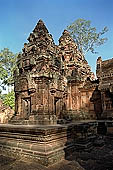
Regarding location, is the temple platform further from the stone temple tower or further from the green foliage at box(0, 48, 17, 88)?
the green foliage at box(0, 48, 17, 88)

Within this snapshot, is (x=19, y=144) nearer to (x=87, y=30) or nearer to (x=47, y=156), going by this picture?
(x=47, y=156)

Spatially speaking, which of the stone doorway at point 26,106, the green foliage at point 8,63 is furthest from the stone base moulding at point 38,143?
the green foliage at point 8,63

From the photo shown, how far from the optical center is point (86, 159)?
12.9ft

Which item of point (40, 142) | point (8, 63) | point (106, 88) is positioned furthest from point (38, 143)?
point (8, 63)

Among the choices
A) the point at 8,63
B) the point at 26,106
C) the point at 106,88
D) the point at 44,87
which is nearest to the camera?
the point at 44,87

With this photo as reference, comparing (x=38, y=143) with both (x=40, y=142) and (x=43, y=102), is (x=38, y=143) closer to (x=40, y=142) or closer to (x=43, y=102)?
(x=40, y=142)

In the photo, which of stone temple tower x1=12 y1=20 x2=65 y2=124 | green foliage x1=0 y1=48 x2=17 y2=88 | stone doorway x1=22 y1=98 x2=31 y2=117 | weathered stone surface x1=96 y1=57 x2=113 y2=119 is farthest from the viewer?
green foliage x1=0 y1=48 x2=17 y2=88

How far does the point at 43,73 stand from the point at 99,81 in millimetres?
3642

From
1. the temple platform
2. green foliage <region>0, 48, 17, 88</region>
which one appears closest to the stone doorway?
the temple platform

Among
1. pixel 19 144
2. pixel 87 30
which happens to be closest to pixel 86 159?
pixel 19 144

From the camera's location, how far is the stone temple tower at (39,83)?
640cm

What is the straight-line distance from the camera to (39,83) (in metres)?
6.59

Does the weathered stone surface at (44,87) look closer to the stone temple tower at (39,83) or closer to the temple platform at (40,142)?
the stone temple tower at (39,83)

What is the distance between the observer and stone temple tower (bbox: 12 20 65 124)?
640 cm
